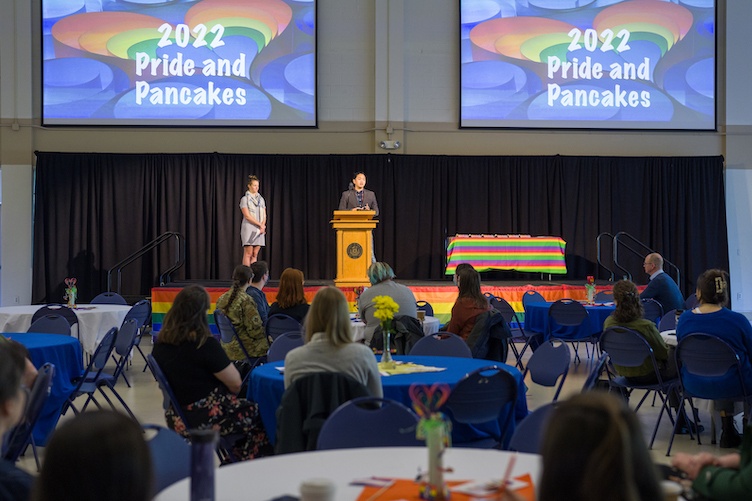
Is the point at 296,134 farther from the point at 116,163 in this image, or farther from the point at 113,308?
the point at 113,308

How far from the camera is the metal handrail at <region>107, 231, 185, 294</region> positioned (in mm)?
13219

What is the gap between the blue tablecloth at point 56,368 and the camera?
5.61m

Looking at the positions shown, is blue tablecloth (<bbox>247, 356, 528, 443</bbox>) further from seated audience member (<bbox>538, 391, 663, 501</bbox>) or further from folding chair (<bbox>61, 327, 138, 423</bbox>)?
seated audience member (<bbox>538, 391, 663, 501</bbox>)

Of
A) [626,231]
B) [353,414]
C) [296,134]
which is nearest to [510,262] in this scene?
[626,231]

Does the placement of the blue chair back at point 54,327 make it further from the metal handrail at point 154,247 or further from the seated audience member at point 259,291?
the metal handrail at point 154,247

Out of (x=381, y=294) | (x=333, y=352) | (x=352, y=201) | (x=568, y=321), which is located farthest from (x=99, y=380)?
(x=352, y=201)

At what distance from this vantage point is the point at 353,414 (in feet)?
10.0

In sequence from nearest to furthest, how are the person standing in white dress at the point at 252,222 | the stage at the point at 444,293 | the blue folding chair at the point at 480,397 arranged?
the blue folding chair at the point at 480,397
the stage at the point at 444,293
the person standing in white dress at the point at 252,222

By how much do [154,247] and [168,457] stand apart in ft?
37.4

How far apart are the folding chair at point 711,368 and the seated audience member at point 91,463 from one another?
14.8ft

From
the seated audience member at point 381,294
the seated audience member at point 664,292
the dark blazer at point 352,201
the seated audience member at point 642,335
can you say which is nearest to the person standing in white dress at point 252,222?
the dark blazer at point 352,201

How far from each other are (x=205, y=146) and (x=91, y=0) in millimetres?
2965

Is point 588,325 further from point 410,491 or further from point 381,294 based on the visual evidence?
point 410,491

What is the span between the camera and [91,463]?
1.40 metres
